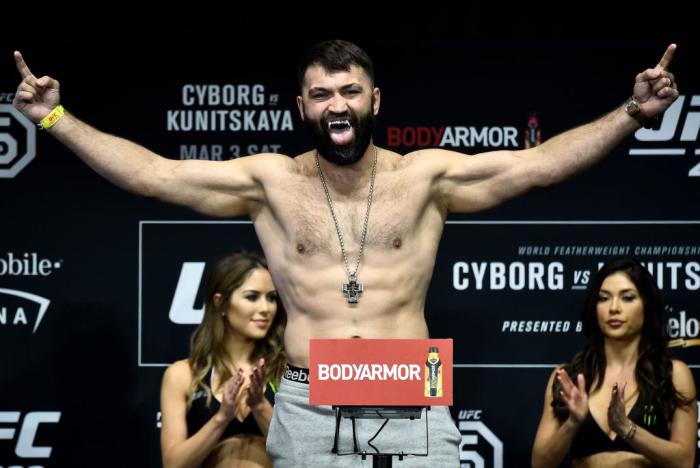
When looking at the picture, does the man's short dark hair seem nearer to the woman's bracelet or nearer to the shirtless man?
the shirtless man

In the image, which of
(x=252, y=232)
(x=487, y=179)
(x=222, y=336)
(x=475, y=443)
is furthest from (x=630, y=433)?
(x=252, y=232)

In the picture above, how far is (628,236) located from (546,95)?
675 millimetres

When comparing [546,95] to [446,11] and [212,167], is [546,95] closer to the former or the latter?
[446,11]

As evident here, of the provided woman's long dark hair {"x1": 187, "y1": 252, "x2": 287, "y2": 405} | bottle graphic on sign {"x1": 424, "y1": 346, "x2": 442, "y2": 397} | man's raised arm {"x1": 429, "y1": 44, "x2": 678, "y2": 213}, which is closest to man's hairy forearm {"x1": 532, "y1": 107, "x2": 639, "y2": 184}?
man's raised arm {"x1": 429, "y1": 44, "x2": 678, "y2": 213}

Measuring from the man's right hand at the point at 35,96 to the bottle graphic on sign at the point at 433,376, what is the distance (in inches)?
54.6

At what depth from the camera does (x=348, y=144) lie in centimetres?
327

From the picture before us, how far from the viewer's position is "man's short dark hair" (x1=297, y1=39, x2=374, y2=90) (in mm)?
3264

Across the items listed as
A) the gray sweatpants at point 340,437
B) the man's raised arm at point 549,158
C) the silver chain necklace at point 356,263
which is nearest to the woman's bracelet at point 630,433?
the gray sweatpants at point 340,437

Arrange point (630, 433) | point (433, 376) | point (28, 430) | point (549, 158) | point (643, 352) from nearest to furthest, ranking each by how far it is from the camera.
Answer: point (433, 376) < point (549, 158) < point (630, 433) < point (643, 352) < point (28, 430)

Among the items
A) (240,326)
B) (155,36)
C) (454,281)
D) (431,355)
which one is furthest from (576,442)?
(155,36)

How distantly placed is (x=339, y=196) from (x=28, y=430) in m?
2.14

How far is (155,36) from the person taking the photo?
4879 mm

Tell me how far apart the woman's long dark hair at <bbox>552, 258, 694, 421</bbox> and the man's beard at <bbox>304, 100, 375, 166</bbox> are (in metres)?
1.51

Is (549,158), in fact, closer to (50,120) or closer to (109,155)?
(109,155)
